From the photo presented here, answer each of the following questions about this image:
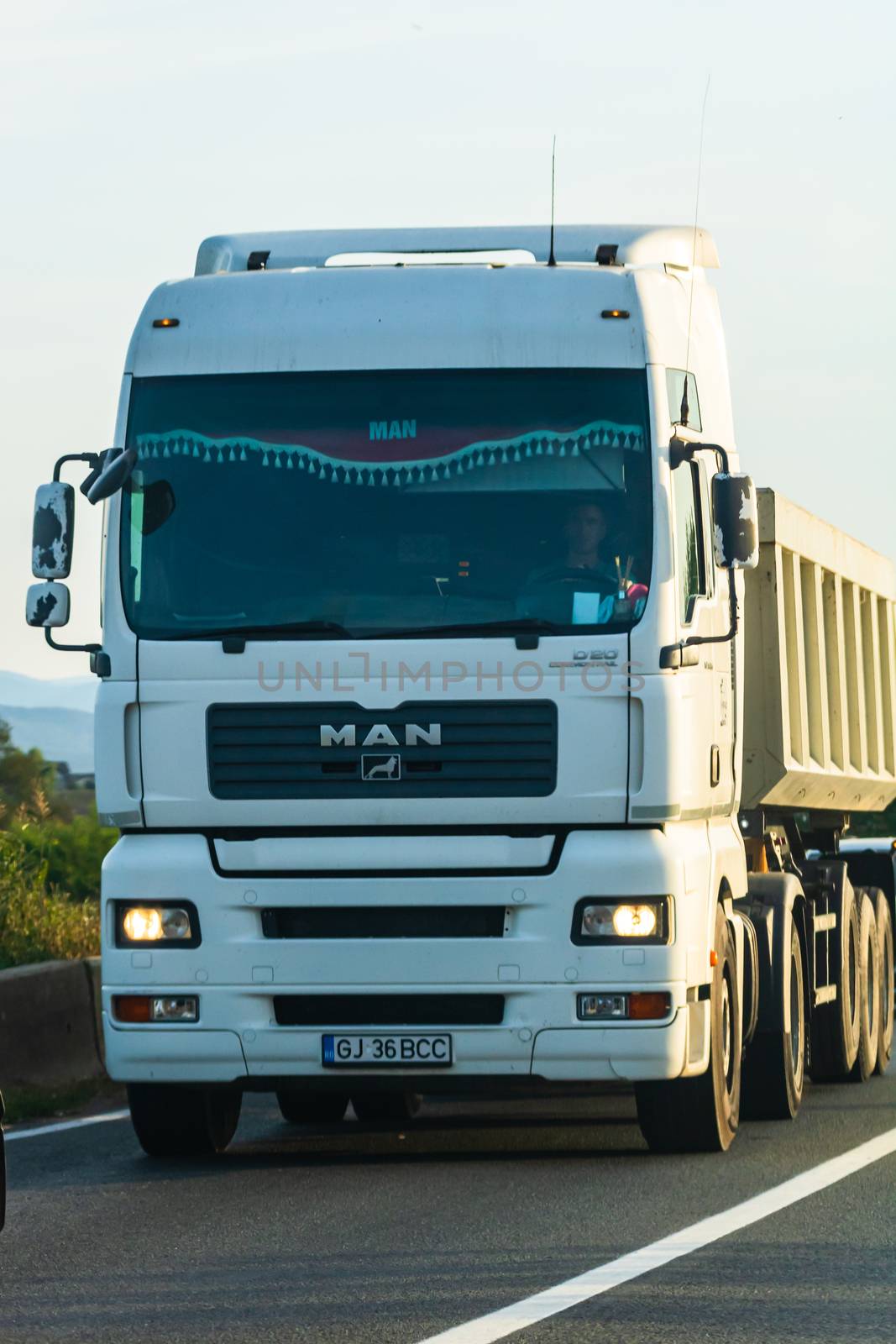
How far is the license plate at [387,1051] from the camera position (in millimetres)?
9820

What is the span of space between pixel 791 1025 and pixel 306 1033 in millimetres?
3456

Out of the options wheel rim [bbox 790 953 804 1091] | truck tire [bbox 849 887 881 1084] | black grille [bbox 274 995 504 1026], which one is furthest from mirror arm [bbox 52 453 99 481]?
truck tire [bbox 849 887 881 1084]

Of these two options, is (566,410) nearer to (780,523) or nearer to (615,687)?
(615,687)

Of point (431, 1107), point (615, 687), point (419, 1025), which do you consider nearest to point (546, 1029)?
point (419, 1025)

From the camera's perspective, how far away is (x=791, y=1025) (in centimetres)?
1246

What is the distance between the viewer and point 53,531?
33.2ft

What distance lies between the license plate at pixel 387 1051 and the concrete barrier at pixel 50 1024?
3.40 m

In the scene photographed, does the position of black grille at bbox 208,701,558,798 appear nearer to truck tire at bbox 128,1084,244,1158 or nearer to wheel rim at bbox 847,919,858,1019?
truck tire at bbox 128,1084,244,1158

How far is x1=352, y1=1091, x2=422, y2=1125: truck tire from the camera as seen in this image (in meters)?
12.7

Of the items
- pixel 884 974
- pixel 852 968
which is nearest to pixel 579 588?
pixel 852 968

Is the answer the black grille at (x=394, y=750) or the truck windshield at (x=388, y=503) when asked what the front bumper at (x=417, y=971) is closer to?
the black grille at (x=394, y=750)

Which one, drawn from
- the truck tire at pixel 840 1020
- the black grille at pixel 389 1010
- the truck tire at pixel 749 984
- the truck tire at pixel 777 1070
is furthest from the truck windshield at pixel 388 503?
the truck tire at pixel 840 1020

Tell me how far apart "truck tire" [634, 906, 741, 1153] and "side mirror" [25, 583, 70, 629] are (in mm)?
3045

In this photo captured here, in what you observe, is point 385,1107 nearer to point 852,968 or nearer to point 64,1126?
point 64,1126
